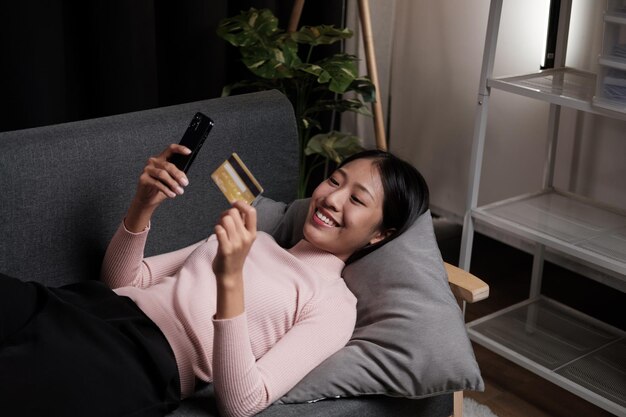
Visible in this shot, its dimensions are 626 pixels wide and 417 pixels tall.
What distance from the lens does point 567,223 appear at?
247cm

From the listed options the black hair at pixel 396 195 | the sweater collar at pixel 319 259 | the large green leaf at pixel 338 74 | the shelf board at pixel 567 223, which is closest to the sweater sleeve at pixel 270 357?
the sweater collar at pixel 319 259

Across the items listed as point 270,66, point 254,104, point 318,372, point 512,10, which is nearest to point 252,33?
point 270,66

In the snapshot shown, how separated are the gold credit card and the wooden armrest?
0.50 metres

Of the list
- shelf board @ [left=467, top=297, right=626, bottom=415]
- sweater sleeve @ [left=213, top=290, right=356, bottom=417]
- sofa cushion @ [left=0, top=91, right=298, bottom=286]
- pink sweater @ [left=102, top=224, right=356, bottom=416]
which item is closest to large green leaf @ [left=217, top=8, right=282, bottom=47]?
sofa cushion @ [left=0, top=91, right=298, bottom=286]

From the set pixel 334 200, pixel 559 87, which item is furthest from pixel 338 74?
pixel 334 200

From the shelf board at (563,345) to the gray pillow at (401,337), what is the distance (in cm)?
69

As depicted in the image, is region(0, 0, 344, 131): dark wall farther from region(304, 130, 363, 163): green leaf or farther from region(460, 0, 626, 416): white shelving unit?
region(460, 0, 626, 416): white shelving unit

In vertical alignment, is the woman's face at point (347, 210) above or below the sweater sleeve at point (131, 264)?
above

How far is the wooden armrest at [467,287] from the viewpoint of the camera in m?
1.89

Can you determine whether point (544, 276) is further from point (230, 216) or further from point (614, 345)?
point (230, 216)

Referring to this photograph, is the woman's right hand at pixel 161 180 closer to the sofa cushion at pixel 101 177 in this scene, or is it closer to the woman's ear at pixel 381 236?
the sofa cushion at pixel 101 177

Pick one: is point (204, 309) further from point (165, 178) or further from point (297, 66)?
point (297, 66)

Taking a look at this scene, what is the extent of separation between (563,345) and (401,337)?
1.04 meters

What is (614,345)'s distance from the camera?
2.57 metres
